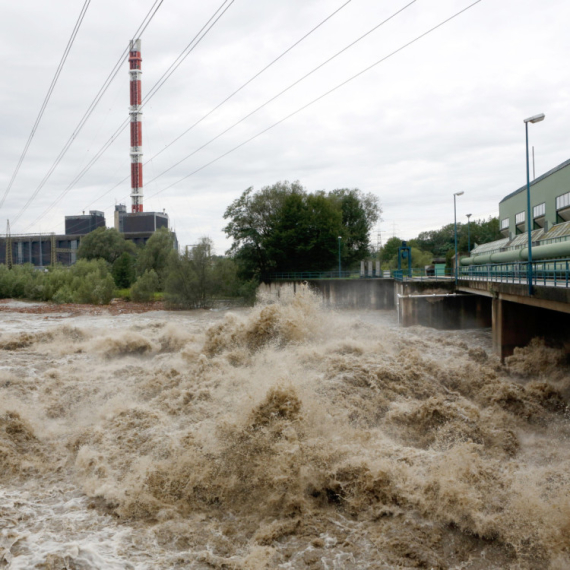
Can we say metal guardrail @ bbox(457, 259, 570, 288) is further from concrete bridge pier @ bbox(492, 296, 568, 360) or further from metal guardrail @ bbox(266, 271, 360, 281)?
metal guardrail @ bbox(266, 271, 360, 281)

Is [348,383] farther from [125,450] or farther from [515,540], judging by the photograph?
[515,540]

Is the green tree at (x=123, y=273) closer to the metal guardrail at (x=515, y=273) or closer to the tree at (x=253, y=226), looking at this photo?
the tree at (x=253, y=226)

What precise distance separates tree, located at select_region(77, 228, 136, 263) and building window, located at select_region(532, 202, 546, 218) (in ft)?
201

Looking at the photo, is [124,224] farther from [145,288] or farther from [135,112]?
[145,288]

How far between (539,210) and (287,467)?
4169 centimetres

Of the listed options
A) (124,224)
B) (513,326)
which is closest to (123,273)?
(124,224)

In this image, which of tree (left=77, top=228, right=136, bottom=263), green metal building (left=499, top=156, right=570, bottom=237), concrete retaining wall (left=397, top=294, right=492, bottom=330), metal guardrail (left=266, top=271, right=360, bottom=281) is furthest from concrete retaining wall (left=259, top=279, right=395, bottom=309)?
tree (left=77, top=228, right=136, bottom=263)

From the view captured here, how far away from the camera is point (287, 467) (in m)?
8.73

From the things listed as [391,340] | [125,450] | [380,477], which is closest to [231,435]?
[125,450]

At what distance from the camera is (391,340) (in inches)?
848

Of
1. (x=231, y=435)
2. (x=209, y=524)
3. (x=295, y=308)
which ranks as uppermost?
(x=295, y=308)

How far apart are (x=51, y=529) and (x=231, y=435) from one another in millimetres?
3486

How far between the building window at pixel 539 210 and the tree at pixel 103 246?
61130mm

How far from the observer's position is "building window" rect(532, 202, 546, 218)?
4200 centimetres
